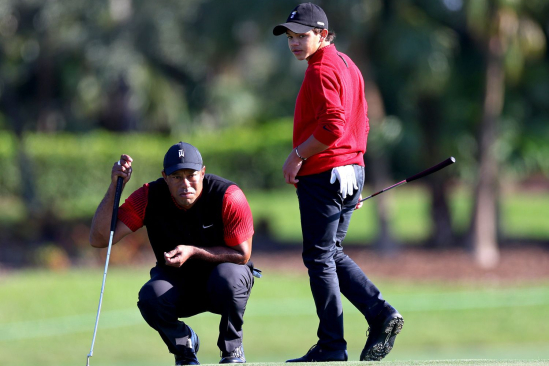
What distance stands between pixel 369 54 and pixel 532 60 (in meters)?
2.90

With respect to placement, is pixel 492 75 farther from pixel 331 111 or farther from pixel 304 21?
pixel 331 111

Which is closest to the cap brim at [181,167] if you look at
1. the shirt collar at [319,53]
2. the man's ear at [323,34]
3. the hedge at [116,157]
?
the shirt collar at [319,53]

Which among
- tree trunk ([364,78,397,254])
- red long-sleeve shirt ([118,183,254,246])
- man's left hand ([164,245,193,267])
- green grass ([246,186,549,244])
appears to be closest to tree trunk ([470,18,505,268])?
tree trunk ([364,78,397,254])

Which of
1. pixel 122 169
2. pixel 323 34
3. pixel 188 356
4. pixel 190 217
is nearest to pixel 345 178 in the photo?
pixel 323 34

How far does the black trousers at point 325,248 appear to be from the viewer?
456 centimetres

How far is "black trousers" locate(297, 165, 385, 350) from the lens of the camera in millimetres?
4559

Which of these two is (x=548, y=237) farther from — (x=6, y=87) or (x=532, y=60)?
(x=6, y=87)

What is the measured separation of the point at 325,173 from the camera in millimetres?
4578

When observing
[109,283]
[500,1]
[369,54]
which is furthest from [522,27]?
[109,283]

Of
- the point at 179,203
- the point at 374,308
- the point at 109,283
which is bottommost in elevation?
the point at 374,308

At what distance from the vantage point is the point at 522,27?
14.1m

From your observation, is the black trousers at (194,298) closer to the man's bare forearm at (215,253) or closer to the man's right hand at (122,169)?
the man's bare forearm at (215,253)

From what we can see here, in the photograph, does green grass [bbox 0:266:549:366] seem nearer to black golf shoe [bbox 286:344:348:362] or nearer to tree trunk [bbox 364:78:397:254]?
tree trunk [bbox 364:78:397:254]

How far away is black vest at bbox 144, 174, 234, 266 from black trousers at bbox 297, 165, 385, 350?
0.50 m
